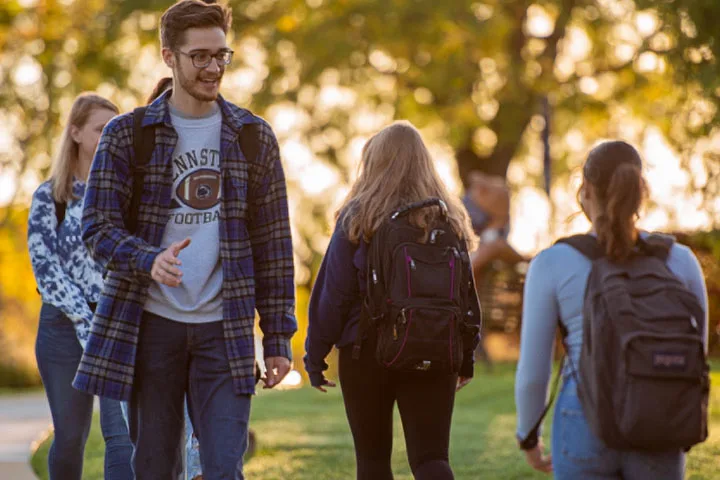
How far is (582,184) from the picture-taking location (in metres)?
3.97

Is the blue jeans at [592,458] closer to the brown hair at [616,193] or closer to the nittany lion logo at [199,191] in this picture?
the brown hair at [616,193]

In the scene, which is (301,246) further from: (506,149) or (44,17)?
(44,17)

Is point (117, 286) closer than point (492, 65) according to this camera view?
Yes

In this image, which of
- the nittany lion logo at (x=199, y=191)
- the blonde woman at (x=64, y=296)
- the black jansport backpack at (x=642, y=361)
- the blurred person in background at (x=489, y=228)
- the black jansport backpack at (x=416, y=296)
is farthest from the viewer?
the blurred person in background at (x=489, y=228)

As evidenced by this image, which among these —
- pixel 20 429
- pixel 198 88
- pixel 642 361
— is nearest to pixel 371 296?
pixel 198 88

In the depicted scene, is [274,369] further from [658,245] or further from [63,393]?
[63,393]

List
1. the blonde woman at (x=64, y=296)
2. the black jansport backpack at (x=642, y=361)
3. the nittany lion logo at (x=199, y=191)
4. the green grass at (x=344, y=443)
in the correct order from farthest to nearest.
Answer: the green grass at (x=344, y=443), the blonde woman at (x=64, y=296), the nittany lion logo at (x=199, y=191), the black jansport backpack at (x=642, y=361)

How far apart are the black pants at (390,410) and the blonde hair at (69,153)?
152 cm

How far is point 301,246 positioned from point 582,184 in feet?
59.8

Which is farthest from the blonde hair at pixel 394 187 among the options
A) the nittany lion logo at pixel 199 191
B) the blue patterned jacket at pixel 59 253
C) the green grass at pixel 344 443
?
the green grass at pixel 344 443

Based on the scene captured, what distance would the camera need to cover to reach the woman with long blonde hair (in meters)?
5.24

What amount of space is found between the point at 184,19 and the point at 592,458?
6.46ft

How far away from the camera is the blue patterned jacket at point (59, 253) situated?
19.7 ft

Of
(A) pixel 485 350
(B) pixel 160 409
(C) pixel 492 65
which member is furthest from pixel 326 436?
(C) pixel 492 65
